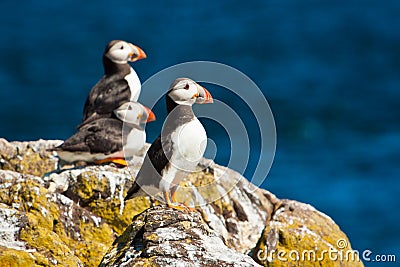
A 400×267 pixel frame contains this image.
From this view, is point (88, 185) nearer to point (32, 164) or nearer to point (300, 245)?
point (32, 164)

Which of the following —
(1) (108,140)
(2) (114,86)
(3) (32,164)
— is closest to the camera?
(3) (32,164)

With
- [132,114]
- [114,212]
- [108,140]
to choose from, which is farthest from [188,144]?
[132,114]

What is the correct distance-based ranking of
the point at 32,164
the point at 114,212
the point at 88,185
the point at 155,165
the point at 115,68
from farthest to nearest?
the point at 115,68 < the point at 32,164 < the point at 88,185 < the point at 114,212 < the point at 155,165

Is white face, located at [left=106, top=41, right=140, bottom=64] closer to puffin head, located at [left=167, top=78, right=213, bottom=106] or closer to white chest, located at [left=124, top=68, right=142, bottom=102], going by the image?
white chest, located at [left=124, top=68, right=142, bottom=102]

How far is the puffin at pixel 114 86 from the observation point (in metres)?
11.4

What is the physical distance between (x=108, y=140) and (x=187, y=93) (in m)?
2.85

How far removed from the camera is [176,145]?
7.95 metres

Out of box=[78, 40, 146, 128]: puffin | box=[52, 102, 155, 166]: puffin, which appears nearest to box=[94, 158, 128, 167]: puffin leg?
box=[52, 102, 155, 166]: puffin

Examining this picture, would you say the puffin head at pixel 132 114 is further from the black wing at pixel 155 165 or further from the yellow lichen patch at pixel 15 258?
the yellow lichen patch at pixel 15 258

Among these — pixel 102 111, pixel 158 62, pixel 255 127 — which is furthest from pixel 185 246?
pixel 158 62

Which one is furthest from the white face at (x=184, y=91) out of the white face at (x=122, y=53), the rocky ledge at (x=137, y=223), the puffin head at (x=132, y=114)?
the white face at (x=122, y=53)

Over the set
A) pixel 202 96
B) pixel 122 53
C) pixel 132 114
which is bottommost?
pixel 202 96

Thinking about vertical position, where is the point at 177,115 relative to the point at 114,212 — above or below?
above

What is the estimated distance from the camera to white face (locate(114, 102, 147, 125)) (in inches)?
442
